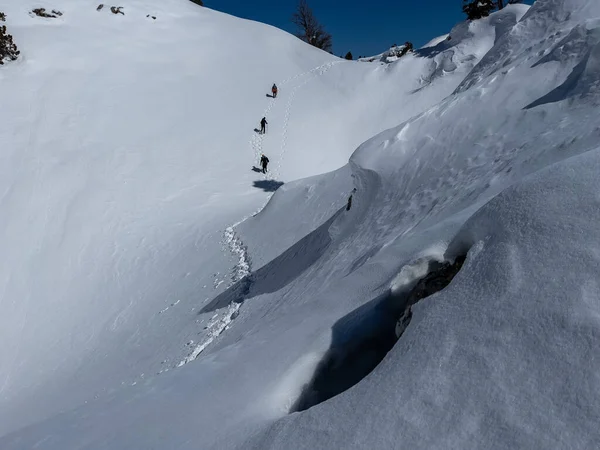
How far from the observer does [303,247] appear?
46.5ft

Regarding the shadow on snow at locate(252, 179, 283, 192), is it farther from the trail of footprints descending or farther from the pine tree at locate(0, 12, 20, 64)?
the pine tree at locate(0, 12, 20, 64)

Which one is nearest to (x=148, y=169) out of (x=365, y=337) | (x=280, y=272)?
(x=280, y=272)

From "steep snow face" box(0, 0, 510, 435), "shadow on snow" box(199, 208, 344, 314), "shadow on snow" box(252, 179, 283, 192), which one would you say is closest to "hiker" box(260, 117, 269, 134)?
"steep snow face" box(0, 0, 510, 435)

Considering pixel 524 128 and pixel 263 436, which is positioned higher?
pixel 524 128

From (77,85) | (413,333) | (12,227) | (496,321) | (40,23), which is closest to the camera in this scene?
(496,321)

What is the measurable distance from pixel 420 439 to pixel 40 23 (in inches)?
1582

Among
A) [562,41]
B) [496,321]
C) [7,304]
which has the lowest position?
[7,304]

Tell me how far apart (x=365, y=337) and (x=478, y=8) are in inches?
1303

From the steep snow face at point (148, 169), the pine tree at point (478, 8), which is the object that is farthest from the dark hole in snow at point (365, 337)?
the pine tree at point (478, 8)

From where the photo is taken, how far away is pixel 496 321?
3398 mm

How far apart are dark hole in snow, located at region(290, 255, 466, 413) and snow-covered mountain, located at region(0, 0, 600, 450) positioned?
1.0 inches

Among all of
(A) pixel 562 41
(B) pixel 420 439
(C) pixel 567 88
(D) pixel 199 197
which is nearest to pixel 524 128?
(C) pixel 567 88

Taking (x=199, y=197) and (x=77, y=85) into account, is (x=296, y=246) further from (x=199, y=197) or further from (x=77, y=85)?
(x=77, y=85)

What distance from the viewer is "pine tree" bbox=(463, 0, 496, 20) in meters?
31.5
